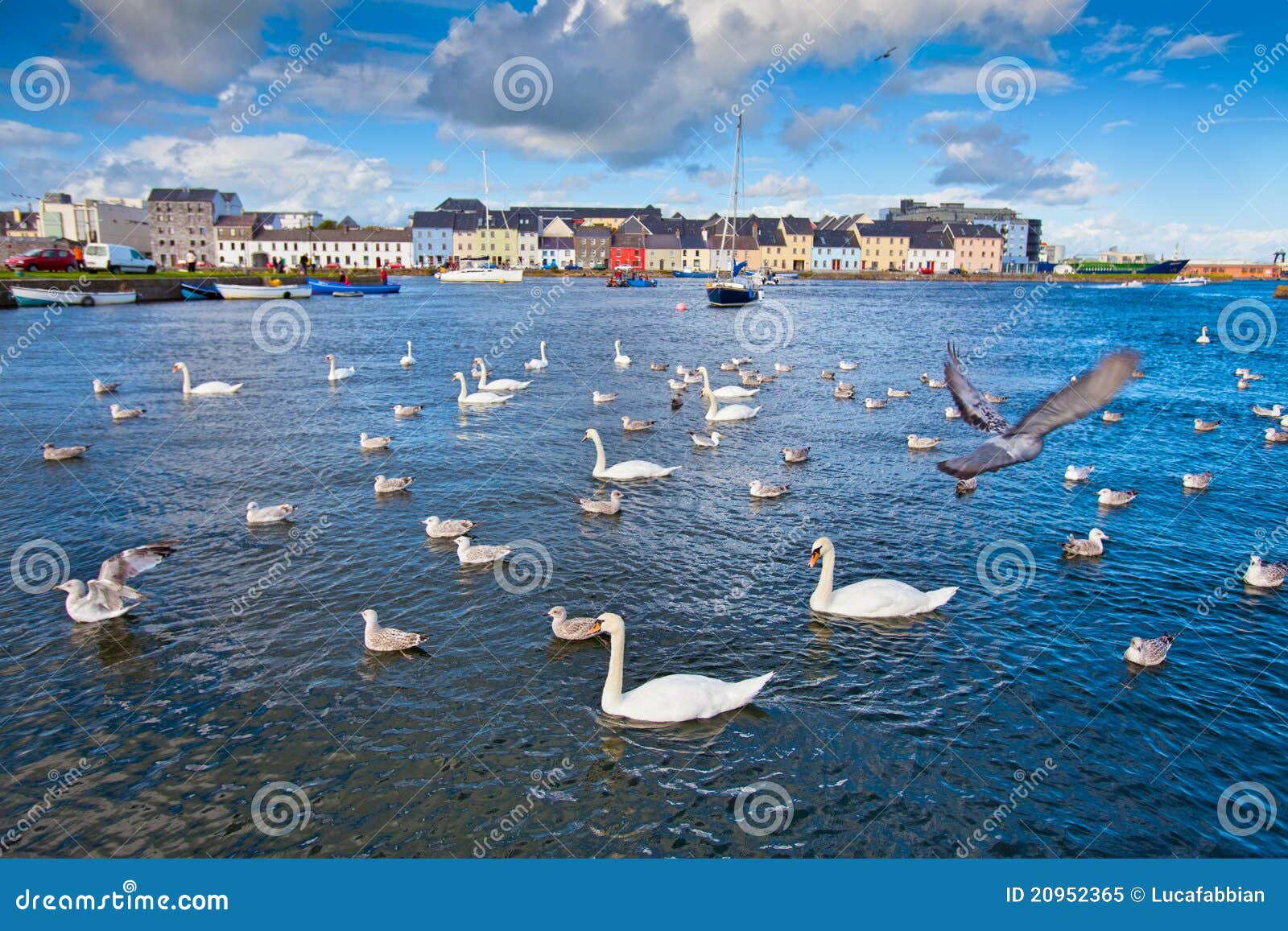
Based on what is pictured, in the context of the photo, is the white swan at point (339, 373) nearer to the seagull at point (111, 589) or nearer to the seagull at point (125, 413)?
the seagull at point (125, 413)

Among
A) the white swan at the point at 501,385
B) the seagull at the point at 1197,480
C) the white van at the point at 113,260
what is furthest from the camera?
the white van at the point at 113,260

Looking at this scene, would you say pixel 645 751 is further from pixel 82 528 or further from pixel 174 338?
pixel 174 338

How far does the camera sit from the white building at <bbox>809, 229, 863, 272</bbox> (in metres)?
170

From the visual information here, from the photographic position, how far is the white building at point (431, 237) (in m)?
147

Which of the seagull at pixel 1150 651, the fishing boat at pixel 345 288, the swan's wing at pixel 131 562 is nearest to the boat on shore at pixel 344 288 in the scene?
the fishing boat at pixel 345 288

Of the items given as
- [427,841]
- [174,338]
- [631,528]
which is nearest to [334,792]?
[427,841]

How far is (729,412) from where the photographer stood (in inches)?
972

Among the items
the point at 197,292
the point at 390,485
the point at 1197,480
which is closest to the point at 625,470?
the point at 390,485

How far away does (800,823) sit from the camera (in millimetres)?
7473

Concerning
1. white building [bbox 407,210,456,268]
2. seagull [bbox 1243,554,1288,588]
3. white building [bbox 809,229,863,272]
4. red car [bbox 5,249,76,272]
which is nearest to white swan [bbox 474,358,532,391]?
seagull [bbox 1243,554,1288,588]

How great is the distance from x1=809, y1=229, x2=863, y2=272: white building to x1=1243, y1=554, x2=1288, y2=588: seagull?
16409 cm

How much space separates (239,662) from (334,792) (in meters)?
3.31

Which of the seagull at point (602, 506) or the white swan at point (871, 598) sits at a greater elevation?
the seagull at point (602, 506)

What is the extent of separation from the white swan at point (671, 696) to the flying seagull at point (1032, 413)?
3.53 metres
